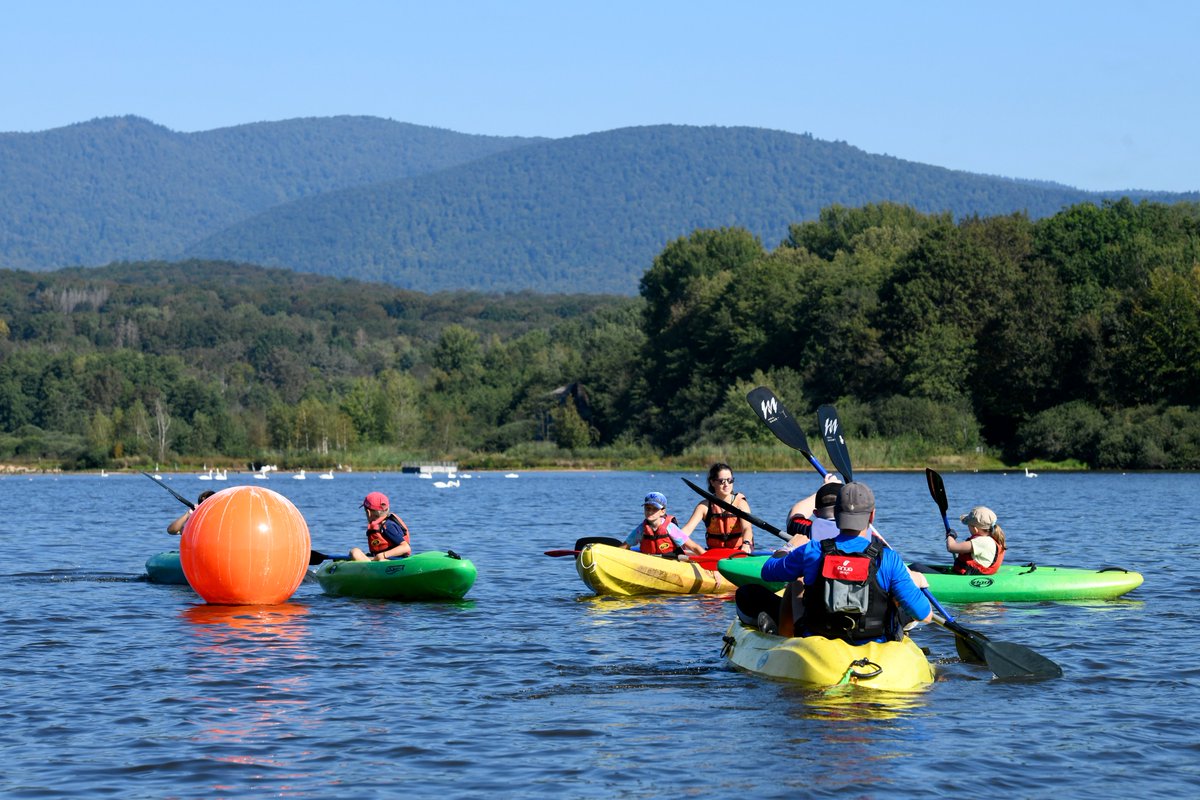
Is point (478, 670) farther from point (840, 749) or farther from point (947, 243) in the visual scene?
point (947, 243)

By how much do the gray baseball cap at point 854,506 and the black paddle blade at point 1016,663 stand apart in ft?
7.75

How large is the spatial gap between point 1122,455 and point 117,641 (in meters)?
57.4

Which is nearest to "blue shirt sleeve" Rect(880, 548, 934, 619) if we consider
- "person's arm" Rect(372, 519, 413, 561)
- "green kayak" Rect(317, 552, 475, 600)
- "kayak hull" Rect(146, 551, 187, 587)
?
"green kayak" Rect(317, 552, 475, 600)

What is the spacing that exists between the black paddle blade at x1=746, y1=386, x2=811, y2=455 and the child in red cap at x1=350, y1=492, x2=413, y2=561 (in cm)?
437

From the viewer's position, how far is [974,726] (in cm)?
1088

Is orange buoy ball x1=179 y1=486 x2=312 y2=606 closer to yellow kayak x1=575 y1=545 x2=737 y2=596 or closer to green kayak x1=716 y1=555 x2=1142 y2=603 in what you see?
yellow kayak x1=575 y1=545 x2=737 y2=596

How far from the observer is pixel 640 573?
60.6ft

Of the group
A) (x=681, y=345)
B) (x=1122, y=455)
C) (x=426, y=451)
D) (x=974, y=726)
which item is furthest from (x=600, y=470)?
(x=974, y=726)

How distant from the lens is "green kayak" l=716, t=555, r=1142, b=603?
17.7 metres

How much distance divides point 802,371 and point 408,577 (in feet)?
217

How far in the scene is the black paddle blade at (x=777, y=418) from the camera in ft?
59.8

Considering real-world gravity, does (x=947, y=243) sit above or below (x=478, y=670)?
above

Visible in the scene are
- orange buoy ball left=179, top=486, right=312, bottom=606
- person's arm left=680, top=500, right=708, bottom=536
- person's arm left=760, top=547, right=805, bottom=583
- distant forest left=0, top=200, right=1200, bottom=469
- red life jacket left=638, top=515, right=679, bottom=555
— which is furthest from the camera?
distant forest left=0, top=200, right=1200, bottom=469

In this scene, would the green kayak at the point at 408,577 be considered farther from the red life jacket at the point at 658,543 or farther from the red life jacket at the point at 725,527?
the red life jacket at the point at 725,527
